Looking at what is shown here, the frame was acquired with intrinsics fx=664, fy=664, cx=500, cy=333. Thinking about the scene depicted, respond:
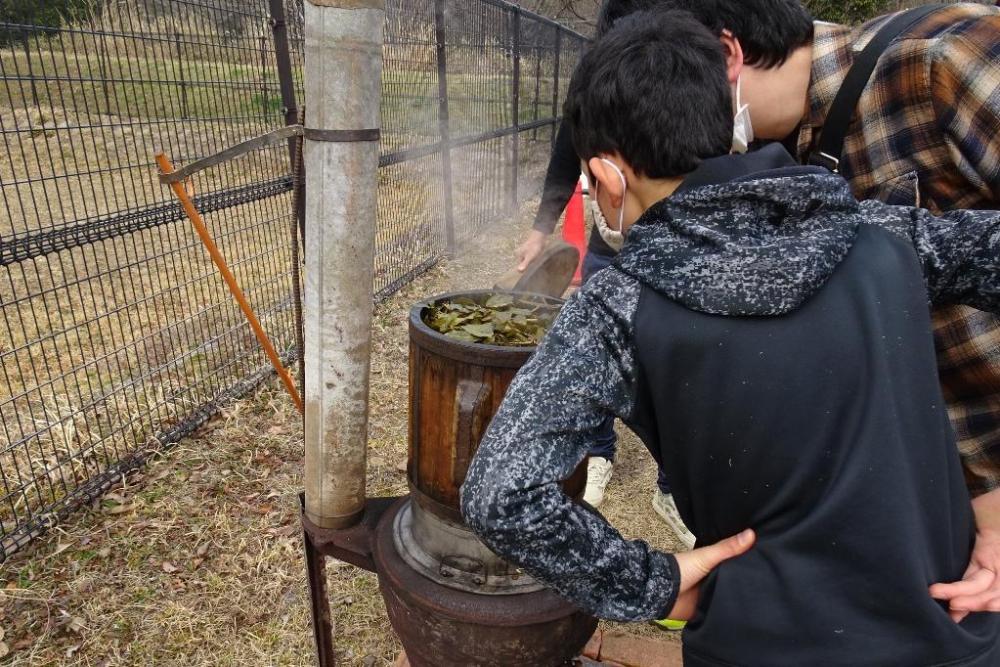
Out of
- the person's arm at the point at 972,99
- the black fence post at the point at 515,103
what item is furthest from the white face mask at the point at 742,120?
the black fence post at the point at 515,103

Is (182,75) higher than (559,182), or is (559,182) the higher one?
(182,75)

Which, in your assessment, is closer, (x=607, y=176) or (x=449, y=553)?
(x=607, y=176)

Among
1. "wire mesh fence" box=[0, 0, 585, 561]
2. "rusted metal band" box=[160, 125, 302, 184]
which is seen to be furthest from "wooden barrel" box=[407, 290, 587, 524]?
"rusted metal band" box=[160, 125, 302, 184]

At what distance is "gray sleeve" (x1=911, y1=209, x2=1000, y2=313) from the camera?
1280mm

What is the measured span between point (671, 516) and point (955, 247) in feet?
7.96

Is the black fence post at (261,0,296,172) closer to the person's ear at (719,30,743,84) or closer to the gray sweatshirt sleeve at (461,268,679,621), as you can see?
the person's ear at (719,30,743,84)

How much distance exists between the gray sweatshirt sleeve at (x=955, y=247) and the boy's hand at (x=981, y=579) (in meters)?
0.44

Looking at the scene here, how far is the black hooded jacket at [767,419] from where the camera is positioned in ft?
3.56

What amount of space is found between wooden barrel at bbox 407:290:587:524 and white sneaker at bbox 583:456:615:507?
1.61 metres

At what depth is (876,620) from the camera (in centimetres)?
114

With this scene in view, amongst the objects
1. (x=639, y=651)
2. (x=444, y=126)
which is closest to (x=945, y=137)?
(x=639, y=651)

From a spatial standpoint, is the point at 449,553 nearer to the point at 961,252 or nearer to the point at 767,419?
the point at 767,419

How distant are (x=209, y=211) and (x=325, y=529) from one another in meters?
2.39

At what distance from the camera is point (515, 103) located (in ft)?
28.2
